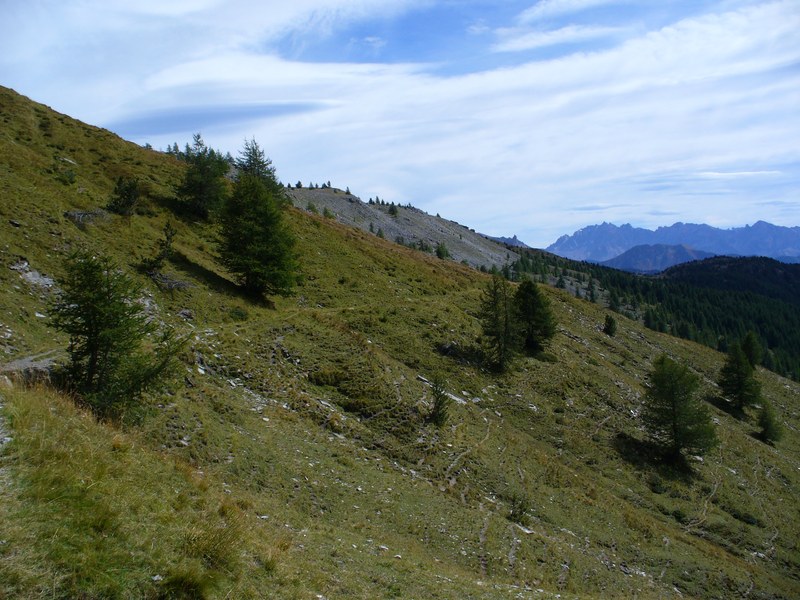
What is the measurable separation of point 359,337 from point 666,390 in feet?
93.9

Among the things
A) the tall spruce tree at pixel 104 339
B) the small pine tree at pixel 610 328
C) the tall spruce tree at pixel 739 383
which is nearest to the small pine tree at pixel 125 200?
the tall spruce tree at pixel 104 339

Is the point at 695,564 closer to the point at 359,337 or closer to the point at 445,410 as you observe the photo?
the point at 445,410

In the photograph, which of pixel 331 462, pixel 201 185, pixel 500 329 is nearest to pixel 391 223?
pixel 201 185

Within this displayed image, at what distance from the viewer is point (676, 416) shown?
3847 centimetres

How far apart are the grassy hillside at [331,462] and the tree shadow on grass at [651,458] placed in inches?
9.6

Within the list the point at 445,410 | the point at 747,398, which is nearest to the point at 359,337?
the point at 445,410

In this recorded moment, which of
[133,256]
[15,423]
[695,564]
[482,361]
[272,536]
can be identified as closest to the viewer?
[15,423]

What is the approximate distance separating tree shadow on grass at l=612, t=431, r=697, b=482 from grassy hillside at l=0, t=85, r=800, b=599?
0.24m

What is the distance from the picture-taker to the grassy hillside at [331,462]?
6.95 m

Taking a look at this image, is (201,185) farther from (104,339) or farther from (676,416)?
(676,416)

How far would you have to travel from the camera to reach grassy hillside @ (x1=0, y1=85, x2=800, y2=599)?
274 inches

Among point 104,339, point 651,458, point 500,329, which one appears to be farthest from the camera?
point 500,329

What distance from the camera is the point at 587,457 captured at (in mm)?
32750

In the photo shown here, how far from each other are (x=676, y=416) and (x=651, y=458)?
4575 millimetres
